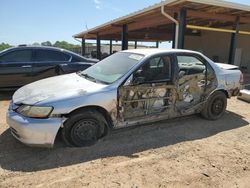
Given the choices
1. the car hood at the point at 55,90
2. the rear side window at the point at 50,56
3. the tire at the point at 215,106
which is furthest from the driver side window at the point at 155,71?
the rear side window at the point at 50,56

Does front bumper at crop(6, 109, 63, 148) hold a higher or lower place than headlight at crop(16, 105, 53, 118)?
lower

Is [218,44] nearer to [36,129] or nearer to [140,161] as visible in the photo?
[140,161]

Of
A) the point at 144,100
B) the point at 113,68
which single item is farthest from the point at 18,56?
the point at 144,100

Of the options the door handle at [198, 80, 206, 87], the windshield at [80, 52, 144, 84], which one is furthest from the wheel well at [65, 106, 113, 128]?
the door handle at [198, 80, 206, 87]

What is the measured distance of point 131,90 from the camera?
411 cm

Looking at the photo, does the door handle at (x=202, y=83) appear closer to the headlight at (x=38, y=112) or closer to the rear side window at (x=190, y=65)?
the rear side window at (x=190, y=65)

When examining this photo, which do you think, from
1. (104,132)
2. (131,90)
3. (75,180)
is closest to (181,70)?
(131,90)

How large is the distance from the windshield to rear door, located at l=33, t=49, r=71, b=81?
9.64ft

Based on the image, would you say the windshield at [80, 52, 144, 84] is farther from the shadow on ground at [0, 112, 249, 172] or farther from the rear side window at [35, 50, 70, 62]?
the rear side window at [35, 50, 70, 62]

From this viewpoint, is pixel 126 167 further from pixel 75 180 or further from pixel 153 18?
pixel 153 18

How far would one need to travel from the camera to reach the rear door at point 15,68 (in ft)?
23.2

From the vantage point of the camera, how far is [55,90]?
3.83 meters

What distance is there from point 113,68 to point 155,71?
2.46 feet

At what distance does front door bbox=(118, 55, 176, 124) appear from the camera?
4.12m
